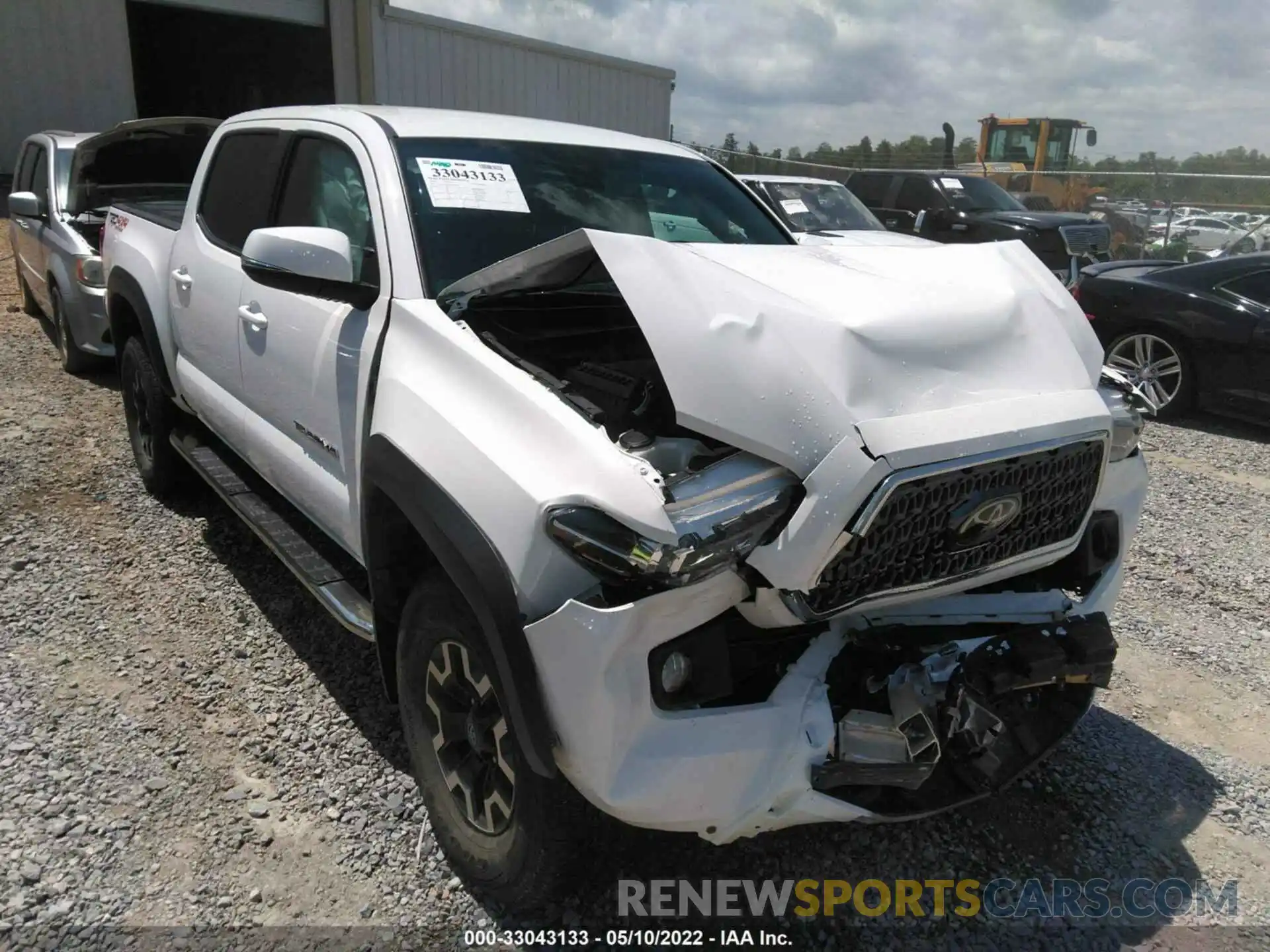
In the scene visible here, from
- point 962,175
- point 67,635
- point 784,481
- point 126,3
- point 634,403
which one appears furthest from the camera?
point 126,3

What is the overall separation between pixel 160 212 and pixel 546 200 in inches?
116

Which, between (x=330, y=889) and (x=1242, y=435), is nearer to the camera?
(x=330, y=889)

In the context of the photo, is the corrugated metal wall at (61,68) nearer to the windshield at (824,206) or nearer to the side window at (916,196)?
the windshield at (824,206)

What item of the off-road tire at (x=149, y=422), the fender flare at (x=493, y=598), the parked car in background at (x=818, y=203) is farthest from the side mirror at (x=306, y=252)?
the parked car in background at (x=818, y=203)

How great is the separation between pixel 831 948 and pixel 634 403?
1457 mm

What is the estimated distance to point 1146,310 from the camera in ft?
24.3

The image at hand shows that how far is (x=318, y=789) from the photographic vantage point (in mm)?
2879

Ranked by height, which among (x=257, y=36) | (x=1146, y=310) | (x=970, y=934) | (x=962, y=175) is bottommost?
(x=970, y=934)

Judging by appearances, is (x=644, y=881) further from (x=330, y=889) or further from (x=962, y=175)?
(x=962, y=175)

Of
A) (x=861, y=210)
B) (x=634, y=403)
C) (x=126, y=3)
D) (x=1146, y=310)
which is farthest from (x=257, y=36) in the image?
(x=634, y=403)

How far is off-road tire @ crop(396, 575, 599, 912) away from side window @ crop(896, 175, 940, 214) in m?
A: 12.4

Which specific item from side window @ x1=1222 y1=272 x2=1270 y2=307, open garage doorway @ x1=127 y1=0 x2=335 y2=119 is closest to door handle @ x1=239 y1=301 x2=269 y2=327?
side window @ x1=1222 y1=272 x2=1270 y2=307

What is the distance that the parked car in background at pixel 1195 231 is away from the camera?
1653cm

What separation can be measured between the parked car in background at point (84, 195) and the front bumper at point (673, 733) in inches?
237
